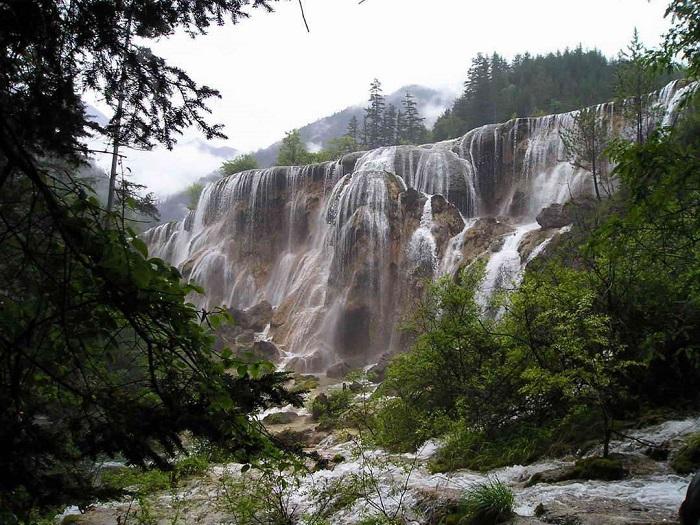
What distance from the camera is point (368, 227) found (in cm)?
2858

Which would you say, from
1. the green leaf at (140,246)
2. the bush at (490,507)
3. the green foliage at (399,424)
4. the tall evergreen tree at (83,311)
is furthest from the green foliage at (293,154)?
the green leaf at (140,246)

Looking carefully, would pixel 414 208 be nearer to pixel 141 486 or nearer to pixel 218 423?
pixel 141 486

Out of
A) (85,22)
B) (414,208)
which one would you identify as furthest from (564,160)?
(85,22)

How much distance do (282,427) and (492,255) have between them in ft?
43.5

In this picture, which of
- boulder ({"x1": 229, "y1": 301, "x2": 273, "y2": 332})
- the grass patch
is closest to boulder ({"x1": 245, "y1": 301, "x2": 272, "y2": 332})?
boulder ({"x1": 229, "y1": 301, "x2": 273, "y2": 332})

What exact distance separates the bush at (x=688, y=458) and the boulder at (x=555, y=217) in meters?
18.5

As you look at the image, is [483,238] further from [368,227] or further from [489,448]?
[489,448]

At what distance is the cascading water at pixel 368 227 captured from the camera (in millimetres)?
26531

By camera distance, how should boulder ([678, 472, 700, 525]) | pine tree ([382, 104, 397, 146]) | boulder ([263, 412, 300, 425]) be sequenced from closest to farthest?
boulder ([678, 472, 700, 525]), boulder ([263, 412, 300, 425]), pine tree ([382, 104, 397, 146])

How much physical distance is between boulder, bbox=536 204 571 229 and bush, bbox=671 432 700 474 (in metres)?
18.5

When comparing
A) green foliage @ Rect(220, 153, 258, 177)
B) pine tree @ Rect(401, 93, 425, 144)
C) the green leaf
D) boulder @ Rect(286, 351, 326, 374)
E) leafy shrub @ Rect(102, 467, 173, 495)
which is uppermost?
pine tree @ Rect(401, 93, 425, 144)

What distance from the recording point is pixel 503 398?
8508 millimetres

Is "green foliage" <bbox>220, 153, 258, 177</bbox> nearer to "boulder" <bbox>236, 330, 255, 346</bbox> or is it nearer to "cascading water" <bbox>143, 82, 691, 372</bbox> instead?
"cascading water" <bbox>143, 82, 691, 372</bbox>

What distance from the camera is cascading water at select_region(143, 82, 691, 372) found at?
26.5 m
